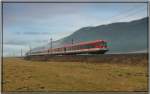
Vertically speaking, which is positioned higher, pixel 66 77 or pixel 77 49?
pixel 77 49

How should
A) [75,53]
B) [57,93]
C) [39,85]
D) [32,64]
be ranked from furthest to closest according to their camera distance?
[75,53] → [32,64] → [39,85] → [57,93]

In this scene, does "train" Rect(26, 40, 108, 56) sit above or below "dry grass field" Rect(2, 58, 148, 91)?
above

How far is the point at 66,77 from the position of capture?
978 cm

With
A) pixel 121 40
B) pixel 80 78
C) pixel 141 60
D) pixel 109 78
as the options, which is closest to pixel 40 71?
pixel 80 78

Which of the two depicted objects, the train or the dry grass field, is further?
the train

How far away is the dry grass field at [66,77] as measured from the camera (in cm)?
934

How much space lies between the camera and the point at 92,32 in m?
8.66

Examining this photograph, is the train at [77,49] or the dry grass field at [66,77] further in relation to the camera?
the train at [77,49]

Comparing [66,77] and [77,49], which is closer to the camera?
[66,77]

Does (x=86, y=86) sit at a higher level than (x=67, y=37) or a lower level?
lower

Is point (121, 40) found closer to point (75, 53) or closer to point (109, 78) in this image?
point (109, 78)

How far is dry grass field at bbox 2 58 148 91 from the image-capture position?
30.7 ft

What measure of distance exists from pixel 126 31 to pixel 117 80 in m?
1.77

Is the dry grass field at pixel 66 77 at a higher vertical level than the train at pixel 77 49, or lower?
lower
